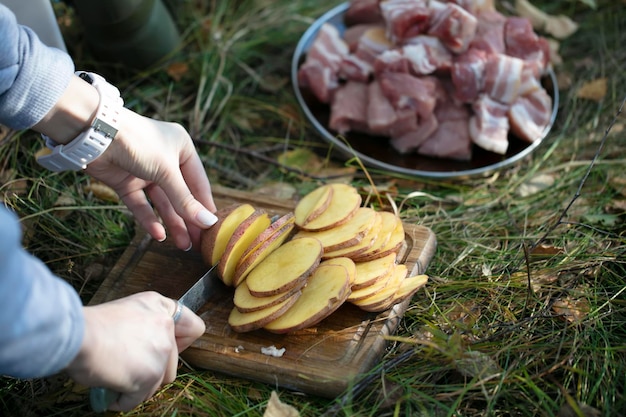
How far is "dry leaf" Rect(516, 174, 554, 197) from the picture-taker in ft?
10.6

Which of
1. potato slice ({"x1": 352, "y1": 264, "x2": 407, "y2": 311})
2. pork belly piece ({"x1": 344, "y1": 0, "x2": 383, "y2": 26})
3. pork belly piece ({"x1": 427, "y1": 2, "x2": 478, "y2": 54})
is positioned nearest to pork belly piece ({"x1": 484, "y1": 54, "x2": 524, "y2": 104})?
pork belly piece ({"x1": 427, "y1": 2, "x2": 478, "y2": 54})

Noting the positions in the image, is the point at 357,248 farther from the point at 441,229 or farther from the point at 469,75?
the point at 469,75

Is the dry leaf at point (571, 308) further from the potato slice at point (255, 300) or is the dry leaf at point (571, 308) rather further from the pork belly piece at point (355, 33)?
the pork belly piece at point (355, 33)

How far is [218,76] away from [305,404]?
86.5 inches

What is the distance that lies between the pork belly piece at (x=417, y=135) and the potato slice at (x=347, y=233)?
0.93 metres

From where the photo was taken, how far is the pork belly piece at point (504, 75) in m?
3.37

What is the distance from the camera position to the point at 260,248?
241cm

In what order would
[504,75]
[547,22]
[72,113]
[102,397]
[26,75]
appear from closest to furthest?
[102,397] → [26,75] → [72,113] → [504,75] → [547,22]

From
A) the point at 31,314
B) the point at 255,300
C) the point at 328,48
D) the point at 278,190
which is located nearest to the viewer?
the point at 31,314

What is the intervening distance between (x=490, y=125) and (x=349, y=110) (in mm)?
736

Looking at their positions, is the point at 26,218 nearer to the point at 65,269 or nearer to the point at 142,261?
the point at 65,269

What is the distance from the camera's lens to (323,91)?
355 cm

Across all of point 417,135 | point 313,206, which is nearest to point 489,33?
point 417,135

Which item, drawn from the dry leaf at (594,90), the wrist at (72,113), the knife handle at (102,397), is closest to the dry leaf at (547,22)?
the dry leaf at (594,90)
